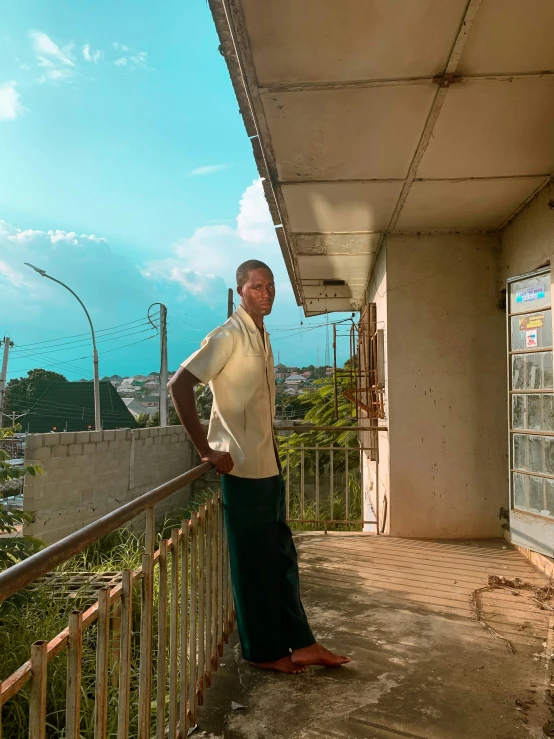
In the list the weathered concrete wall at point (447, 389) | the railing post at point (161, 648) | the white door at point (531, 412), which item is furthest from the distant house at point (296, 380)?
the railing post at point (161, 648)

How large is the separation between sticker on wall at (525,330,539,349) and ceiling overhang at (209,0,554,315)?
952 mm

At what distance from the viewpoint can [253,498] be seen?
1.98 meters

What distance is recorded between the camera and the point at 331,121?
8.92ft

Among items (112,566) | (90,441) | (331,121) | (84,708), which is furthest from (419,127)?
(90,441)

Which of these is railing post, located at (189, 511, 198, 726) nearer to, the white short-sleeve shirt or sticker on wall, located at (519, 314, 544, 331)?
the white short-sleeve shirt

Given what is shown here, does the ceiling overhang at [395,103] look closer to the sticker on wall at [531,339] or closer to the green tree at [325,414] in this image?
the sticker on wall at [531,339]

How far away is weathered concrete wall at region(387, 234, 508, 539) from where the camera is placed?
14.1 feet

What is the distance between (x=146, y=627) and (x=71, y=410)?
147 ft

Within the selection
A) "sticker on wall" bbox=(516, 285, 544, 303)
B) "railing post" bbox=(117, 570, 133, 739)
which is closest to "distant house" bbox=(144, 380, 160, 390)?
"sticker on wall" bbox=(516, 285, 544, 303)

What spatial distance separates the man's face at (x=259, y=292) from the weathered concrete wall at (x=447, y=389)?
2518mm

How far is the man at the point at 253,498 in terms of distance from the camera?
1.97 meters

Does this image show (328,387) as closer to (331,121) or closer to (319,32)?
(331,121)

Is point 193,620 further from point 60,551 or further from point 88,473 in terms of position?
point 88,473

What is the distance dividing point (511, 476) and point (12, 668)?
11.2 feet
